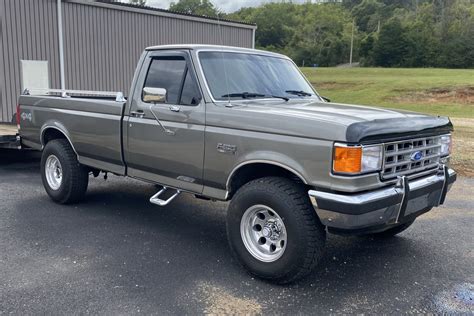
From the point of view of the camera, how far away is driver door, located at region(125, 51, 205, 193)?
4723mm

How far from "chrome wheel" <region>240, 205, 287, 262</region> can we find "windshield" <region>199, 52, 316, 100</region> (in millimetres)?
1219

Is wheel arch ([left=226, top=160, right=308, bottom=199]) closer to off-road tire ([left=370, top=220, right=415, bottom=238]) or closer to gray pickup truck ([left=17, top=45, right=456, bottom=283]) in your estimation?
gray pickup truck ([left=17, top=45, right=456, bottom=283])

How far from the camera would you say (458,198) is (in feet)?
24.3

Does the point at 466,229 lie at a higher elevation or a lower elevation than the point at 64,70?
lower

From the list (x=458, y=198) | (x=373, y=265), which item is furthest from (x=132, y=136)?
(x=458, y=198)

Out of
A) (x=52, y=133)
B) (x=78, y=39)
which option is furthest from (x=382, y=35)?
(x=52, y=133)

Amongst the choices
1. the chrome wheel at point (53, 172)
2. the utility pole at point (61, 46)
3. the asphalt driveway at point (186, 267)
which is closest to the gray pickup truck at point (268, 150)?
the asphalt driveway at point (186, 267)

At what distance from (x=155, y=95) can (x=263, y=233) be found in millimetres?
1782

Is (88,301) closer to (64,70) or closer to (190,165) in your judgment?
(190,165)

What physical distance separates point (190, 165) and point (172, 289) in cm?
126

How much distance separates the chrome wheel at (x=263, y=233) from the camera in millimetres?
4153

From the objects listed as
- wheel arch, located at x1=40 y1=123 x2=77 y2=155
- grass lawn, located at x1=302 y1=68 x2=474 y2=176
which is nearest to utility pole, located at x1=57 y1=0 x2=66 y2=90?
wheel arch, located at x1=40 y1=123 x2=77 y2=155

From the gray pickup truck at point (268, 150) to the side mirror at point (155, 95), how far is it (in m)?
0.01

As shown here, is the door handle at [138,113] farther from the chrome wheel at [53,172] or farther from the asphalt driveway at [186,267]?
the chrome wheel at [53,172]
